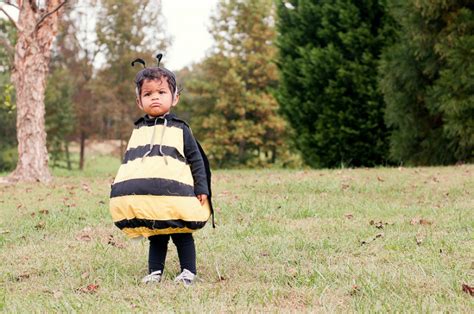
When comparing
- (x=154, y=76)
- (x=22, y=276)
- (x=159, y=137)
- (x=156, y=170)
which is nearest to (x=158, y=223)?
(x=156, y=170)

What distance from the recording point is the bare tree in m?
13.5

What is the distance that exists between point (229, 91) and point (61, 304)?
2901 centimetres

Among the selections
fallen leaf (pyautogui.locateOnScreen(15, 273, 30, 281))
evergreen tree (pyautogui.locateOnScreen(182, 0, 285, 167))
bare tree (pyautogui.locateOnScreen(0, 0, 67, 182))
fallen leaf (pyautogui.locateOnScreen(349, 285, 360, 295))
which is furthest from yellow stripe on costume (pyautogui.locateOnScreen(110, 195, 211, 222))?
evergreen tree (pyautogui.locateOnScreen(182, 0, 285, 167))

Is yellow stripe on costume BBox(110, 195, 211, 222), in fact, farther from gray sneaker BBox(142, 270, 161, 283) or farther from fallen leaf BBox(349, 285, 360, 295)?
fallen leaf BBox(349, 285, 360, 295)

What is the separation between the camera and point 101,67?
3491 cm

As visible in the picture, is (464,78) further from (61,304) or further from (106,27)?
(106,27)

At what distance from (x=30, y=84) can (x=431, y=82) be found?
11096 millimetres

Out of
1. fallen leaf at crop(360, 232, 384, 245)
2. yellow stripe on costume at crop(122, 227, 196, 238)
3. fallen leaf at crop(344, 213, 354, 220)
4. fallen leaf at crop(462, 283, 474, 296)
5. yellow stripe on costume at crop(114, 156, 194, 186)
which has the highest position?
yellow stripe on costume at crop(114, 156, 194, 186)

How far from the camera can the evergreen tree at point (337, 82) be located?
20.0 metres

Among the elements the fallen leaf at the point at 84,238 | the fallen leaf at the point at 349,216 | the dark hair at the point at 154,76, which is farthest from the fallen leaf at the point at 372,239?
the fallen leaf at the point at 84,238

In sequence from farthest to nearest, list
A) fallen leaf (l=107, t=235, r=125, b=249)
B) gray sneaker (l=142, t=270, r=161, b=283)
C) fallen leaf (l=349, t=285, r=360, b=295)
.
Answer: fallen leaf (l=107, t=235, r=125, b=249) < gray sneaker (l=142, t=270, r=161, b=283) < fallen leaf (l=349, t=285, r=360, b=295)

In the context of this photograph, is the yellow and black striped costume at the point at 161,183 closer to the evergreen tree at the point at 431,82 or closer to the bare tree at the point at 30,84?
the bare tree at the point at 30,84

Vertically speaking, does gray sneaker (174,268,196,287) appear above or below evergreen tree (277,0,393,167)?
below

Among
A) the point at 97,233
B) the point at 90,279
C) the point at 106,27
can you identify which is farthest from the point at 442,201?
the point at 106,27
